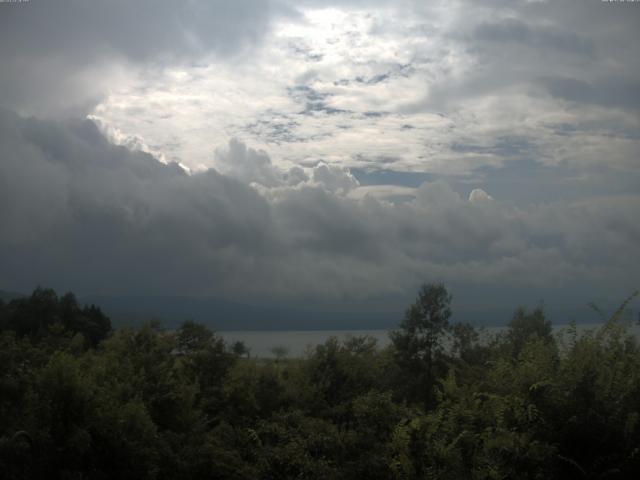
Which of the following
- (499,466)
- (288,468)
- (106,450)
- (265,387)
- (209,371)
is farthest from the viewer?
(209,371)

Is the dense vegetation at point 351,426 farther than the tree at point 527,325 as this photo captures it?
No

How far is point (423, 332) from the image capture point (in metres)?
39.0

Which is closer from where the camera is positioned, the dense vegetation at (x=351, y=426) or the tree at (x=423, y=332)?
the dense vegetation at (x=351, y=426)

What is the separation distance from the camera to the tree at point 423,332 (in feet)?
125

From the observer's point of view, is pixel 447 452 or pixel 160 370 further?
pixel 160 370

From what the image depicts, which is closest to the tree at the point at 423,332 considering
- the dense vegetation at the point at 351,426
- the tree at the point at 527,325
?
the tree at the point at 527,325

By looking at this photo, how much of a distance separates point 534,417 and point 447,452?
1519 millimetres

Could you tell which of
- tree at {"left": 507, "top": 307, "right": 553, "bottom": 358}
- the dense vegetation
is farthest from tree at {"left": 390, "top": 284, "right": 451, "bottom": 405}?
the dense vegetation

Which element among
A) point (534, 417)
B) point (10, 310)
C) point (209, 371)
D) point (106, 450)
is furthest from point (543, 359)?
point (10, 310)

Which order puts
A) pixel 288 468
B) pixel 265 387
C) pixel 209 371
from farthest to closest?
pixel 209 371 → pixel 265 387 → pixel 288 468

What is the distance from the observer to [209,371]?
805 inches

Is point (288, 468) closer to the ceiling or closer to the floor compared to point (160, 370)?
closer to the floor

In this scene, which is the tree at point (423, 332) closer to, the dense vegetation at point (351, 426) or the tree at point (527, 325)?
the tree at point (527, 325)

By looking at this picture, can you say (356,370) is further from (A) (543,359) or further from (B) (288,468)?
(A) (543,359)
